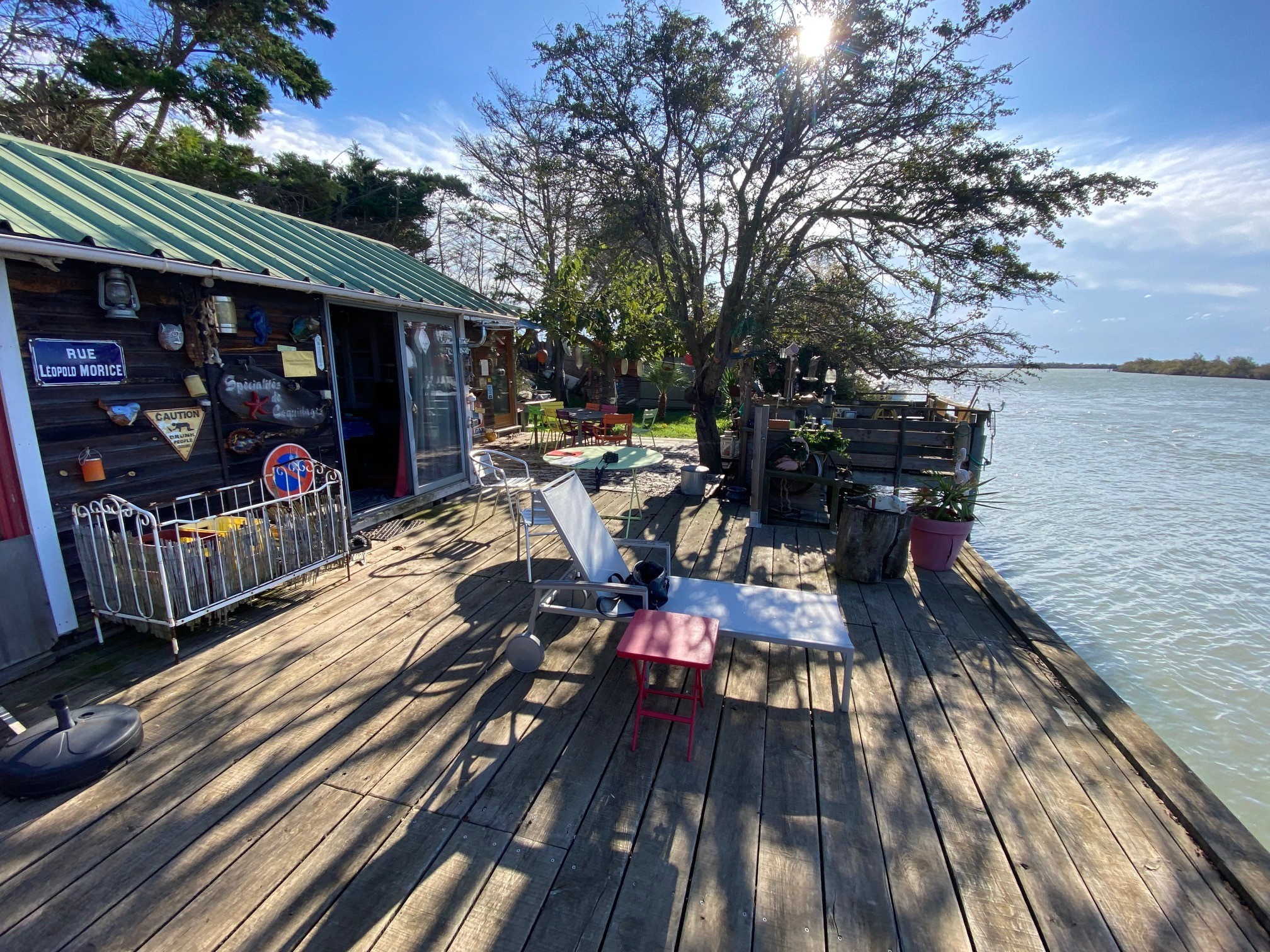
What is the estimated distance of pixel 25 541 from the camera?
300 cm

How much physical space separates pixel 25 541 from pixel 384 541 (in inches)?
95.7

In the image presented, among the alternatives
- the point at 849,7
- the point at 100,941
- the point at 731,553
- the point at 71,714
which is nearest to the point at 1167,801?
the point at 731,553

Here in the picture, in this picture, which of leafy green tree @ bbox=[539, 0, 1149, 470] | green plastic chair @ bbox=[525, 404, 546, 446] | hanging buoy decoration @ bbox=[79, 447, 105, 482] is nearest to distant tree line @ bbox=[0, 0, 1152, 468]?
leafy green tree @ bbox=[539, 0, 1149, 470]

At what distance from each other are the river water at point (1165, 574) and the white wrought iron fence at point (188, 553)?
589 centimetres

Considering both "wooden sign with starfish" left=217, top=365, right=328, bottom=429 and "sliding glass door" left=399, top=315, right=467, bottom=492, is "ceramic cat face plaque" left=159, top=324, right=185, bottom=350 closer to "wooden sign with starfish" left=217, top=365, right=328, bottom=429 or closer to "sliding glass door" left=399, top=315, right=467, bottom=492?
"wooden sign with starfish" left=217, top=365, right=328, bottom=429

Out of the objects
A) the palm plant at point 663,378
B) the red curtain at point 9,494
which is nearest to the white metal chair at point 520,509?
the red curtain at point 9,494

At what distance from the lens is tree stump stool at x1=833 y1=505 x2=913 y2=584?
177 inches

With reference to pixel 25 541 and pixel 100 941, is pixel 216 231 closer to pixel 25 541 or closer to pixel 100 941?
pixel 25 541

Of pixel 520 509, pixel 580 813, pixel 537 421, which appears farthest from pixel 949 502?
pixel 537 421

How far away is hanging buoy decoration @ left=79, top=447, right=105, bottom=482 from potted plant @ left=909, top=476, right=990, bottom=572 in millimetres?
5899

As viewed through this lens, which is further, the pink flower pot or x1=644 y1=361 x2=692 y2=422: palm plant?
x1=644 y1=361 x2=692 y2=422: palm plant

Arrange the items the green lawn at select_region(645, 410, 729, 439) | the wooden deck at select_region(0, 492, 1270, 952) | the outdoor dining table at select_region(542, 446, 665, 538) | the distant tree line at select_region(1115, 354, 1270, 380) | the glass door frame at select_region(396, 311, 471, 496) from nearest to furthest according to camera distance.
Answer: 1. the wooden deck at select_region(0, 492, 1270, 952)
2. the outdoor dining table at select_region(542, 446, 665, 538)
3. the glass door frame at select_region(396, 311, 471, 496)
4. the green lawn at select_region(645, 410, 729, 439)
5. the distant tree line at select_region(1115, 354, 1270, 380)

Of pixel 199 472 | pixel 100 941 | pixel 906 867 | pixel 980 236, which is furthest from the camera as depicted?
pixel 980 236

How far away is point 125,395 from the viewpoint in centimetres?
345
